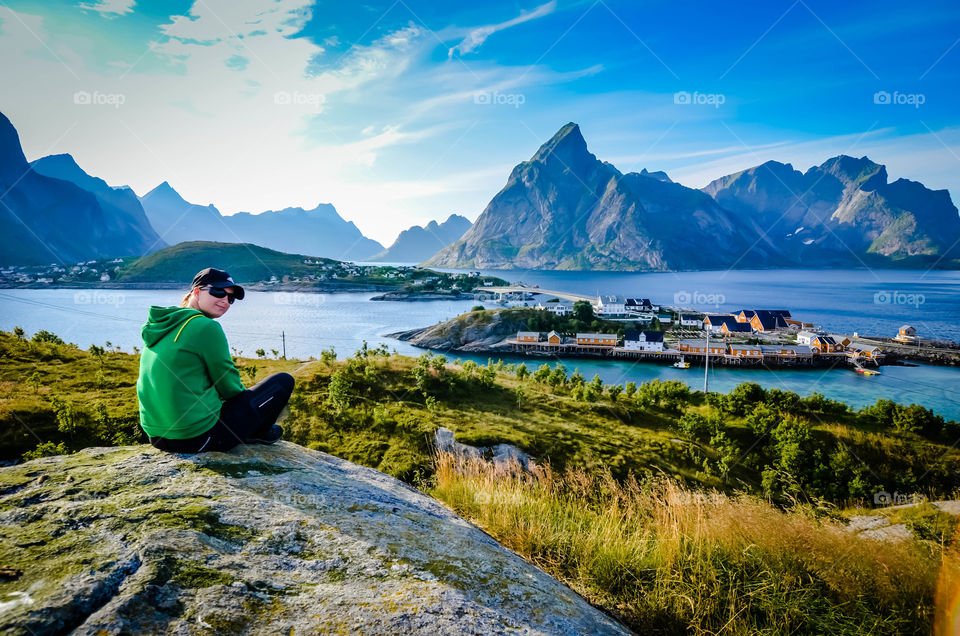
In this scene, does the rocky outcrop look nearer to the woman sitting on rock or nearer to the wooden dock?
the wooden dock

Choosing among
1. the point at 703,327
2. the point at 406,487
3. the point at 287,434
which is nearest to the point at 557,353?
the point at 703,327

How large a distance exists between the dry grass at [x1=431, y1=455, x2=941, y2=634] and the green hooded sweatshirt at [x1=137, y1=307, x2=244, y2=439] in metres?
→ 3.34

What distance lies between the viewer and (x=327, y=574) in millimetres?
2506

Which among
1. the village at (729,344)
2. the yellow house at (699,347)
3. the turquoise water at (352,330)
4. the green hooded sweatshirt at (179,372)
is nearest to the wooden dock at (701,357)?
the village at (729,344)

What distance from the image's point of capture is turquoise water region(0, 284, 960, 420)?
52.9m

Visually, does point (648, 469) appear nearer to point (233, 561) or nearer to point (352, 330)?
point (233, 561)

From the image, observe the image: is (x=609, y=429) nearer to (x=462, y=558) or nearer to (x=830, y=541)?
(x=830, y=541)

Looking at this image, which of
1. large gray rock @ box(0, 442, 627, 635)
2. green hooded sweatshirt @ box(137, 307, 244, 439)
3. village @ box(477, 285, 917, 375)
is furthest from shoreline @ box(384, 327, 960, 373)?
large gray rock @ box(0, 442, 627, 635)

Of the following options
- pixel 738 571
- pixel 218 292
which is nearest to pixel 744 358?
pixel 738 571

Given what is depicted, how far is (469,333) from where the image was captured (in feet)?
243

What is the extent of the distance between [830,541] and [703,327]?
92.3m

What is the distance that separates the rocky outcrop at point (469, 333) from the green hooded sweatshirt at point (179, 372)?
65.6 meters

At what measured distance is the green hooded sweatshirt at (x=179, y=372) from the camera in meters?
3.92

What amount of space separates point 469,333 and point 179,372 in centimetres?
7032
